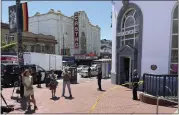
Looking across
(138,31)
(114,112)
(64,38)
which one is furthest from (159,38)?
(64,38)

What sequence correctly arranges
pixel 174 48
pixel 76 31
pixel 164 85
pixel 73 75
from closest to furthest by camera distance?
pixel 164 85
pixel 174 48
pixel 73 75
pixel 76 31

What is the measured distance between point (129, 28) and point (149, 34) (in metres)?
2.33

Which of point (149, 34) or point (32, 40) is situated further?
point (32, 40)

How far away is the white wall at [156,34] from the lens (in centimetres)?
1176

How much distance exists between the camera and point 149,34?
12.4 metres

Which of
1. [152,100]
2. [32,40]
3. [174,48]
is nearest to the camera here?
[152,100]

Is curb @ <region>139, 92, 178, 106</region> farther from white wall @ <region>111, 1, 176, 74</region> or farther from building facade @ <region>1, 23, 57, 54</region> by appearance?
building facade @ <region>1, 23, 57, 54</region>

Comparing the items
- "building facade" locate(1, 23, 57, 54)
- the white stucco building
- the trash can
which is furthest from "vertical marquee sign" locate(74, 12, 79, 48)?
the trash can

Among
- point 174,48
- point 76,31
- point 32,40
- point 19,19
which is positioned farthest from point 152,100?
point 76,31

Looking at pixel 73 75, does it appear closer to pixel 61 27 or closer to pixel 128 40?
pixel 128 40

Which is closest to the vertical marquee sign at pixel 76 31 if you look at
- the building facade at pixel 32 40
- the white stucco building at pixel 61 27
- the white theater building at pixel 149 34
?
the white stucco building at pixel 61 27

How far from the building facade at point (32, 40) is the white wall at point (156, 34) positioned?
26.9 meters

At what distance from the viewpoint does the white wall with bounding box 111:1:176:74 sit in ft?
38.6

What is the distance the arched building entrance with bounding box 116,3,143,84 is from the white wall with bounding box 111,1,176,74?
1.22 feet
